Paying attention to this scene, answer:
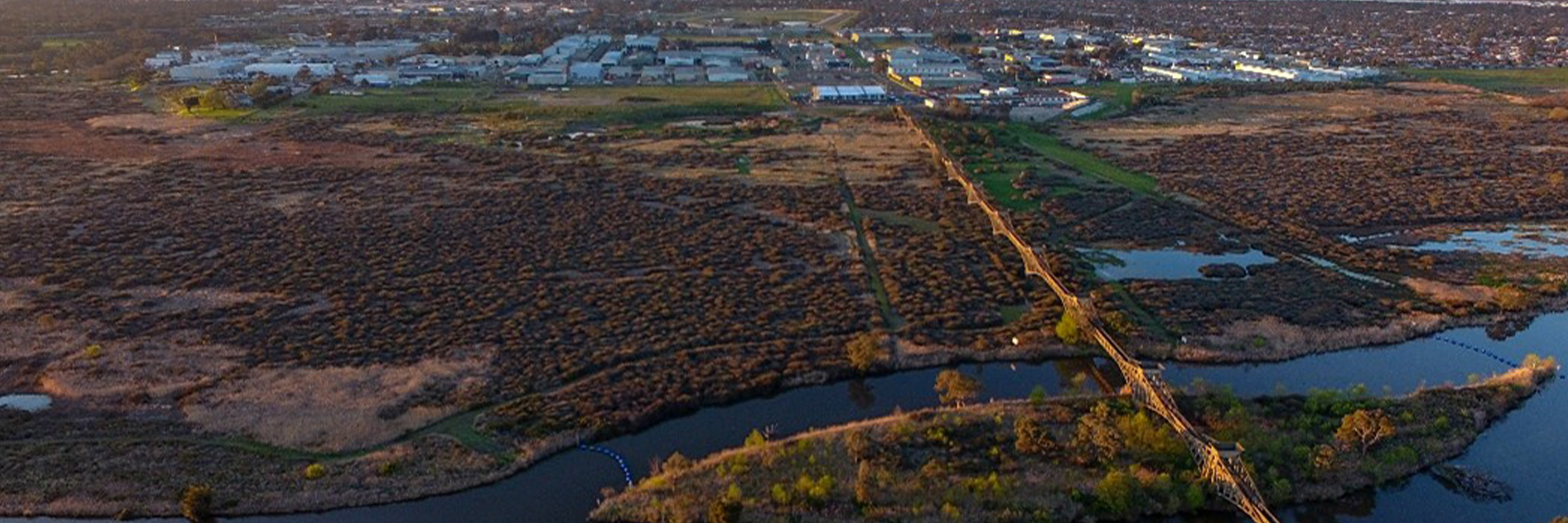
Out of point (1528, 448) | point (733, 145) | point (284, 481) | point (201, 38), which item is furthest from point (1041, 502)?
point (201, 38)

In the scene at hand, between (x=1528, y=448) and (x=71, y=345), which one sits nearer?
(x=1528, y=448)

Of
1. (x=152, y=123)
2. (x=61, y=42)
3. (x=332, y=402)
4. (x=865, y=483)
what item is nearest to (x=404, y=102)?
(x=152, y=123)

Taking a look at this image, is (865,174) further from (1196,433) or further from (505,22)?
(505,22)

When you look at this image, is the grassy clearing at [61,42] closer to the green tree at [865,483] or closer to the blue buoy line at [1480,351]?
the green tree at [865,483]

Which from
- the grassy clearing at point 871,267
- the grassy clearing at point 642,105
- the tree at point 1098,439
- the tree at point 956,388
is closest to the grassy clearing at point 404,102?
the grassy clearing at point 642,105

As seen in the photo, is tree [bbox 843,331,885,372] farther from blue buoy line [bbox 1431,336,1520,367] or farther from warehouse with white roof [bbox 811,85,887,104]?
warehouse with white roof [bbox 811,85,887,104]

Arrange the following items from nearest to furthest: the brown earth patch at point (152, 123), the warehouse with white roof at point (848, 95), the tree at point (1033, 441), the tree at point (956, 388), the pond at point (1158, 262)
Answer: the tree at point (1033, 441), the tree at point (956, 388), the pond at point (1158, 262), the brown earth patch at point (152, 123), the warehouse with white roof at point (848, 95)

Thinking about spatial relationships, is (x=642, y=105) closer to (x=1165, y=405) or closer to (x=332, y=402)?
(x=332, y=402)
